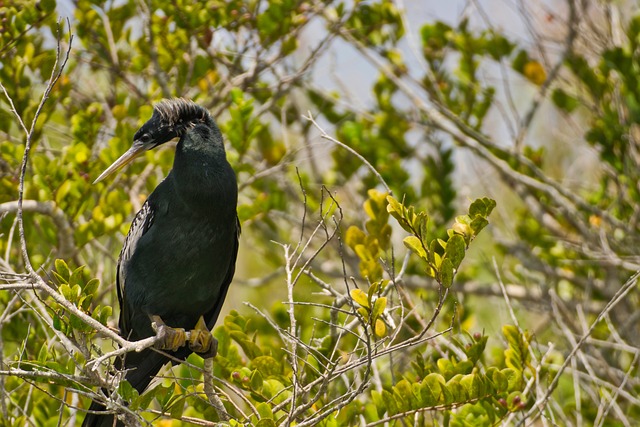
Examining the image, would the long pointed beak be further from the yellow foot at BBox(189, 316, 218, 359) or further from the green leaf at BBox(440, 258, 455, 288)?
the green leaf at BBox(440, 258, 455, 288)

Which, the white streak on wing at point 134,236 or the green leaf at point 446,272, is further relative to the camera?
the white streak on wing at point 134,236

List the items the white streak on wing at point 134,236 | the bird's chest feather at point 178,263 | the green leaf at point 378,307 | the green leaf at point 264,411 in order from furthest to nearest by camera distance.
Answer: the white streak on wing at point 134,236, the bird's chest feather at point 178,263, the green leaf at point 264,411, the green leaf at point 378,307

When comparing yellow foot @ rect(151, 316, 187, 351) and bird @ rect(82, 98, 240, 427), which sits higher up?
bird @ rect(82, 98, 240, 427)

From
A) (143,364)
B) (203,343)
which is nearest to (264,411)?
(203,343)

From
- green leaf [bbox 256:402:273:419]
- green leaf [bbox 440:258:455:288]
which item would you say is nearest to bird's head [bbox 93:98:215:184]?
green leaf [bbox 256:402:273:419]

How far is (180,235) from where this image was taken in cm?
387

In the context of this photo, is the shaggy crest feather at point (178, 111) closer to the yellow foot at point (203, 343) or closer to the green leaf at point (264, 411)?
the yellow foot at point (203, 343)

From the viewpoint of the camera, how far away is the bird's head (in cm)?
387

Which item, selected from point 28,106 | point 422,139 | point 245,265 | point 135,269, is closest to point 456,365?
point 135,269

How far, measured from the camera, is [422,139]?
608 centimetres

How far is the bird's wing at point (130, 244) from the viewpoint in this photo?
400cm

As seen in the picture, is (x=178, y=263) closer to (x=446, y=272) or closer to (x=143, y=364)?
(x=143, y=364)

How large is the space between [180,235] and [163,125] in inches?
18.9

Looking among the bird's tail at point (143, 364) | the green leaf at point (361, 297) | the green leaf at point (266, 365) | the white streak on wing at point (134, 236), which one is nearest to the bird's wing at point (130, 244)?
the white streak on wing at point (134, 236)
